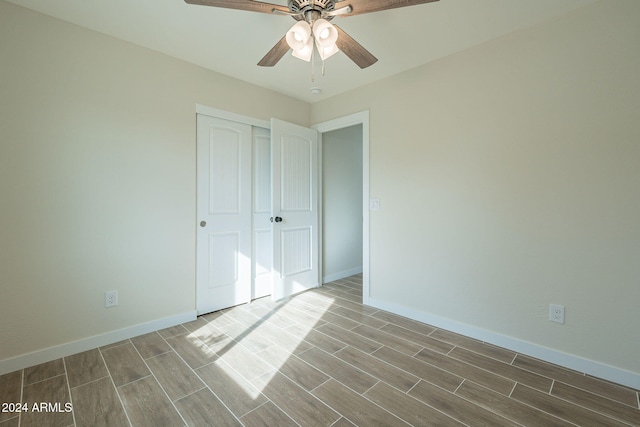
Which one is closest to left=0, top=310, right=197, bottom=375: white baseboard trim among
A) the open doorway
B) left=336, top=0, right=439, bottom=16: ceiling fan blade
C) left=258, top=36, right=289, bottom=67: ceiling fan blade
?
the open doorway

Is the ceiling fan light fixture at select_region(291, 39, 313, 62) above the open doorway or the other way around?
above

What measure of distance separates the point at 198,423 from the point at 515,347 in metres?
2.30

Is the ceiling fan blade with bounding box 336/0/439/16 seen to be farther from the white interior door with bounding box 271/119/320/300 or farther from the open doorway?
the open doorway

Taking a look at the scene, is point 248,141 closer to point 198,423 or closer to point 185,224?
point 185,224

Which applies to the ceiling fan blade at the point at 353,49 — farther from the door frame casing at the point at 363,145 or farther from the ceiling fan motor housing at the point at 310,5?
the door frame casing at the point at 363,145

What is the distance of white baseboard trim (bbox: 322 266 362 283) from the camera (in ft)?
13.3

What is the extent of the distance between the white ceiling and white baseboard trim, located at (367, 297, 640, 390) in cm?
242

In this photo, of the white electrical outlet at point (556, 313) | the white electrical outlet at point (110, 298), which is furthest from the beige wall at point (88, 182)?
the white electrical outlet at point (556, 313)

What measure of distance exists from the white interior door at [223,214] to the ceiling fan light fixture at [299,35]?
1.55 metres

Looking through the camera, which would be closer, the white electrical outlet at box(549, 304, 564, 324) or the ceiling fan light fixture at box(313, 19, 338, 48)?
the ceiling fan light fixture at box(313, 19, 338, 48)

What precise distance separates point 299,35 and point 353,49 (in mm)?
375

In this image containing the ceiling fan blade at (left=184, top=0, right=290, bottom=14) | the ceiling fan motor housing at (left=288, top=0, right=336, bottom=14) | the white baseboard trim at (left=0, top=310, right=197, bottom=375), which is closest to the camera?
the ceiling fan blade at (left=184, top=0, right=290, bottom=14)

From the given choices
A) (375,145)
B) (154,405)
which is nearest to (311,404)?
(154,405)

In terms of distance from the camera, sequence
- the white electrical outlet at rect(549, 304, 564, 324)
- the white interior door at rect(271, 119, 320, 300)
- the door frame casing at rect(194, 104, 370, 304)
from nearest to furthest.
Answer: the white electrical outlet at rect(549, 304, 564, 324)
the door frame casing at rect(194, 104, 370, 304)
the white interior door at rect(271, 119, 320, 300)
